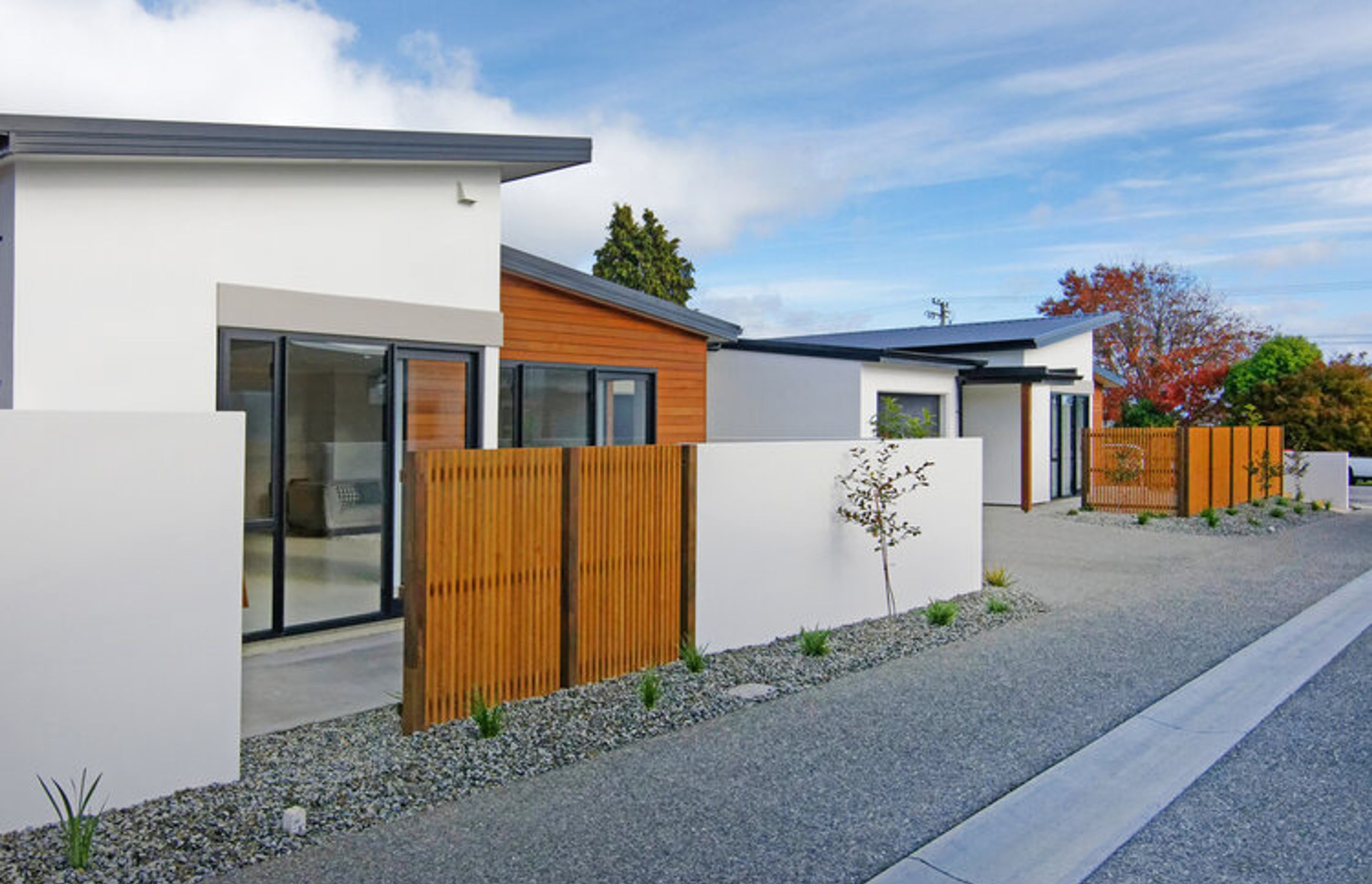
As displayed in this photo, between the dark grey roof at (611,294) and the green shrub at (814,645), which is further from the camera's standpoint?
the dark grey roof at (611,294)

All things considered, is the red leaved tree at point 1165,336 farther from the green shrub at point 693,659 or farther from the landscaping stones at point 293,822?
the landscaping stones at point 293,822

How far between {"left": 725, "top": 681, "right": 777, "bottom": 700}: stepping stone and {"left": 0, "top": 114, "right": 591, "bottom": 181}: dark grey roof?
15.7 ft

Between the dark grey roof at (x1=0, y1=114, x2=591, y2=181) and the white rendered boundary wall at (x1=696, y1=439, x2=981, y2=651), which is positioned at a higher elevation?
the dark grey roof at (x1=0, y1=114, x2=591, y2=181)

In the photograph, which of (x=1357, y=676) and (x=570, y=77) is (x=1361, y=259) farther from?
(x=1357, y=676)

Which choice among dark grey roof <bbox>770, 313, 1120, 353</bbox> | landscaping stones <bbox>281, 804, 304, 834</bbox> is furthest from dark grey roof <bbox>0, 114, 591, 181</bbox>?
dark grey roof <bbox>770, 313, 1120, 353</bbox>

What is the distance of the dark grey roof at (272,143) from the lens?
603 centimetres

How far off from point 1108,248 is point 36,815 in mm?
42227

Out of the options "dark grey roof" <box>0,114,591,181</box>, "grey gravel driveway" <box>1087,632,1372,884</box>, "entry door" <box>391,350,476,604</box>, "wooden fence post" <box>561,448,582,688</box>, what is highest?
"dark grey roof" <box>0,114,591,181</box>

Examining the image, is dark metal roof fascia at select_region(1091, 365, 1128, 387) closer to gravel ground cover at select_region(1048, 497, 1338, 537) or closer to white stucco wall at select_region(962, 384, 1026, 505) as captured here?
white stucco wall at select_region(962, 384, 1026, 505)

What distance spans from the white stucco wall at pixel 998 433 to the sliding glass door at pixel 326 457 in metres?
14.2

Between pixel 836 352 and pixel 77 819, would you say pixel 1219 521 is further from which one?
pixel 77 819

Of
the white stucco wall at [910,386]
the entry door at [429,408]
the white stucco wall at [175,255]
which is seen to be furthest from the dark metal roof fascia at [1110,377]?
the white stucco wall at [175,255]

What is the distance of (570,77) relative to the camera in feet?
50.0

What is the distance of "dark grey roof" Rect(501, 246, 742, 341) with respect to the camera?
10.4m
